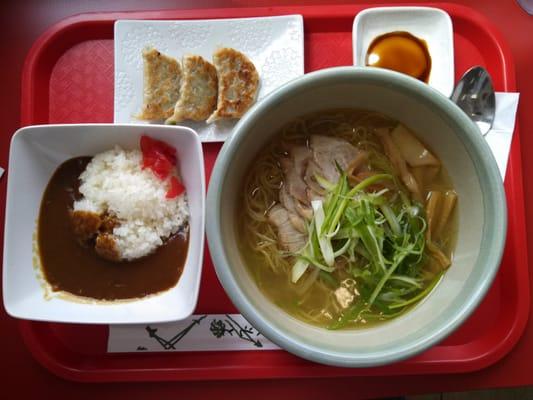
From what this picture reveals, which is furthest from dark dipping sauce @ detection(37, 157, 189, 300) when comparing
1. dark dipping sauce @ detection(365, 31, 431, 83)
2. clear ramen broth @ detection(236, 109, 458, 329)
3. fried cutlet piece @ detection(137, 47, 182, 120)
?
dark dipping sauce @ detection(365, 31, 431, 83)

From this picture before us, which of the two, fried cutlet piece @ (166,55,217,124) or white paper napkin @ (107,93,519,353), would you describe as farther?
fried cutlet piece @ (166,55,217,124)

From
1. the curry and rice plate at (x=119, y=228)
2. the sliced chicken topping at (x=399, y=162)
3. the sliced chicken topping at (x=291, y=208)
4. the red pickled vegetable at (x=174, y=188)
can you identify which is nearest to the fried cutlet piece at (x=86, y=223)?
the curry and rice plate at (x=119, y=228)

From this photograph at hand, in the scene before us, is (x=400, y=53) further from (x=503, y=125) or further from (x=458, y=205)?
(x=458, y=205)

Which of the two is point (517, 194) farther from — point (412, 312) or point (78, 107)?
point (78, 107)

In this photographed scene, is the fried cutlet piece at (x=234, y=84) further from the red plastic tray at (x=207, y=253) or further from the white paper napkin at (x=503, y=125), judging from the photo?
the white paper napkin at (x=503, y=125)

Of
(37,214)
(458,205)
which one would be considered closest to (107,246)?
(37,214)

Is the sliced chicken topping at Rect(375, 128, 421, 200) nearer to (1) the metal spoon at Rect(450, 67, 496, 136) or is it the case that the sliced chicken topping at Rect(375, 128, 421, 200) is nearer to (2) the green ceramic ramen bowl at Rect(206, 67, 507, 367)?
(2) the green ceramic ramen bowl at Rect(206, 67, 507, 367)
